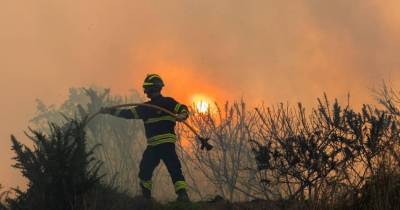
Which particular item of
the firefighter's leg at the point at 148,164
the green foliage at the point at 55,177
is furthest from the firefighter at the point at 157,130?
the green foliage at the point at 55,177

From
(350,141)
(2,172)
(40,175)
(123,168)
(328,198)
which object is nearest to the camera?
(328,198)

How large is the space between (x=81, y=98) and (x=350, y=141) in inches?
872

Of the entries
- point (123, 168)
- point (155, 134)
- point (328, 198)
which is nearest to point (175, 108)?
point (155, 134)

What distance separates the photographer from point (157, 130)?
26.5 feet

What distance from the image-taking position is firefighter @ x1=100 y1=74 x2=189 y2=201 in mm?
7930

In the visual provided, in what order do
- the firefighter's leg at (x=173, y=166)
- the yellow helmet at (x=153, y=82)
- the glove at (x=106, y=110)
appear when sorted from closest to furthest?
the firefighter's leg at (x=173, y=166)
the glove at (x=106, y=110)
the yellow helmet at (x=153, y=82)

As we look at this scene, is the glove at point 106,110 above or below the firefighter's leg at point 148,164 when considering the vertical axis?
above

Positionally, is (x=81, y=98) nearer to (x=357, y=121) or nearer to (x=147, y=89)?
(x=147, y=89)

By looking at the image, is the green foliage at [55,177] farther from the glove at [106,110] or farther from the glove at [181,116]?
the glove at [181,116]

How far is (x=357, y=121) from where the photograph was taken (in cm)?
584

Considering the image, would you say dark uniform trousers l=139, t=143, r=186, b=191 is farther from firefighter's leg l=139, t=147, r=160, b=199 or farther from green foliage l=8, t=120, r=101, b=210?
green foliage l=8, t=120, r=101, b=210

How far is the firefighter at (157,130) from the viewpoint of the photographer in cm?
793

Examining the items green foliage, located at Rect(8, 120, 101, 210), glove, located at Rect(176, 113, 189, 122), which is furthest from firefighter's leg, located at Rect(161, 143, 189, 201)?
green foliage, located at Rect(8, 120, 101, 210)

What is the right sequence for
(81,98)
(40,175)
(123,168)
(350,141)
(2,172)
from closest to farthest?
(40,175) < (350,141) < (123,168) < (81,98) < (2,172)
